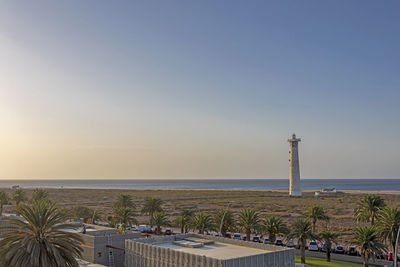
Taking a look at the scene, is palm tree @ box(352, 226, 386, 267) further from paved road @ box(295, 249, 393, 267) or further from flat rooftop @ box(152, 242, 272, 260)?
flat rooftop @ box(152, 242, 272, 260)

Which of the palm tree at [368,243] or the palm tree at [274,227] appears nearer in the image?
the palm tree at [368,243]

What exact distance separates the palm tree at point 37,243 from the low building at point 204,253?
7672 mm

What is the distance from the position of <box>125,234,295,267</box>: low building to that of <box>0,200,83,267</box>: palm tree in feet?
25.2

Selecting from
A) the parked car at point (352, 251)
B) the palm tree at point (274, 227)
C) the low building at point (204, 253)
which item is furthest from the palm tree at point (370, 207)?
the low building at point (204, 253)

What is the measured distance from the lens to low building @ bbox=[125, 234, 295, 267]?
2978cm

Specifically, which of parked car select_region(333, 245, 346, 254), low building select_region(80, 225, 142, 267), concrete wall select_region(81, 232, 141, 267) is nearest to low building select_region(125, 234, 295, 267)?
low building select_region(80, 225, 142, 267)

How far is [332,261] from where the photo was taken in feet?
178

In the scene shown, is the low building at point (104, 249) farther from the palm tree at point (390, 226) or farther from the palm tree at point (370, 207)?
the palm tree at point (370, 207)

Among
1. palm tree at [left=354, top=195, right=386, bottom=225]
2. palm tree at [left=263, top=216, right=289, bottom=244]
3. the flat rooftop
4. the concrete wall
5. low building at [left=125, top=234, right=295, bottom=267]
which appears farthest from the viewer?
palm tree at [left=354, top=195, right=386, bottom=225]

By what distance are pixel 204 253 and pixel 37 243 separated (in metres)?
14.2

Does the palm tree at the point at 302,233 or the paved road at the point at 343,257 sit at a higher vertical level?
the palm tree at the point at 302,233

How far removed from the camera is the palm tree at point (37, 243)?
1036 inches

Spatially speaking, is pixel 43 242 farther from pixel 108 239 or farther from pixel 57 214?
pixel 108 239

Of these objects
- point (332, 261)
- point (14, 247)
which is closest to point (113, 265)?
point (14, 247)
